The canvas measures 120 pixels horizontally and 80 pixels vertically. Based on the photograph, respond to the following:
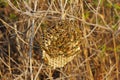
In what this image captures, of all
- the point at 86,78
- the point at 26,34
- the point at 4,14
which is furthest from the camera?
the point at 4,14

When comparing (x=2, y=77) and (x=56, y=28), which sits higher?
(x=56, y=28)

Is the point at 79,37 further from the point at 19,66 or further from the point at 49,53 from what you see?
the point at 19,66

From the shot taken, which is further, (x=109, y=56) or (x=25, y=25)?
(x=109, y=56)

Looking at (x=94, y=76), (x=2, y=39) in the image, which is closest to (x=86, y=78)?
(x=94, y=76)

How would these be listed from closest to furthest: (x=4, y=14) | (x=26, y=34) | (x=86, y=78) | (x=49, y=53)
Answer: (x=49, y=53), (x=26, y=34), (x=86, y=78), (x=4, y=14)
